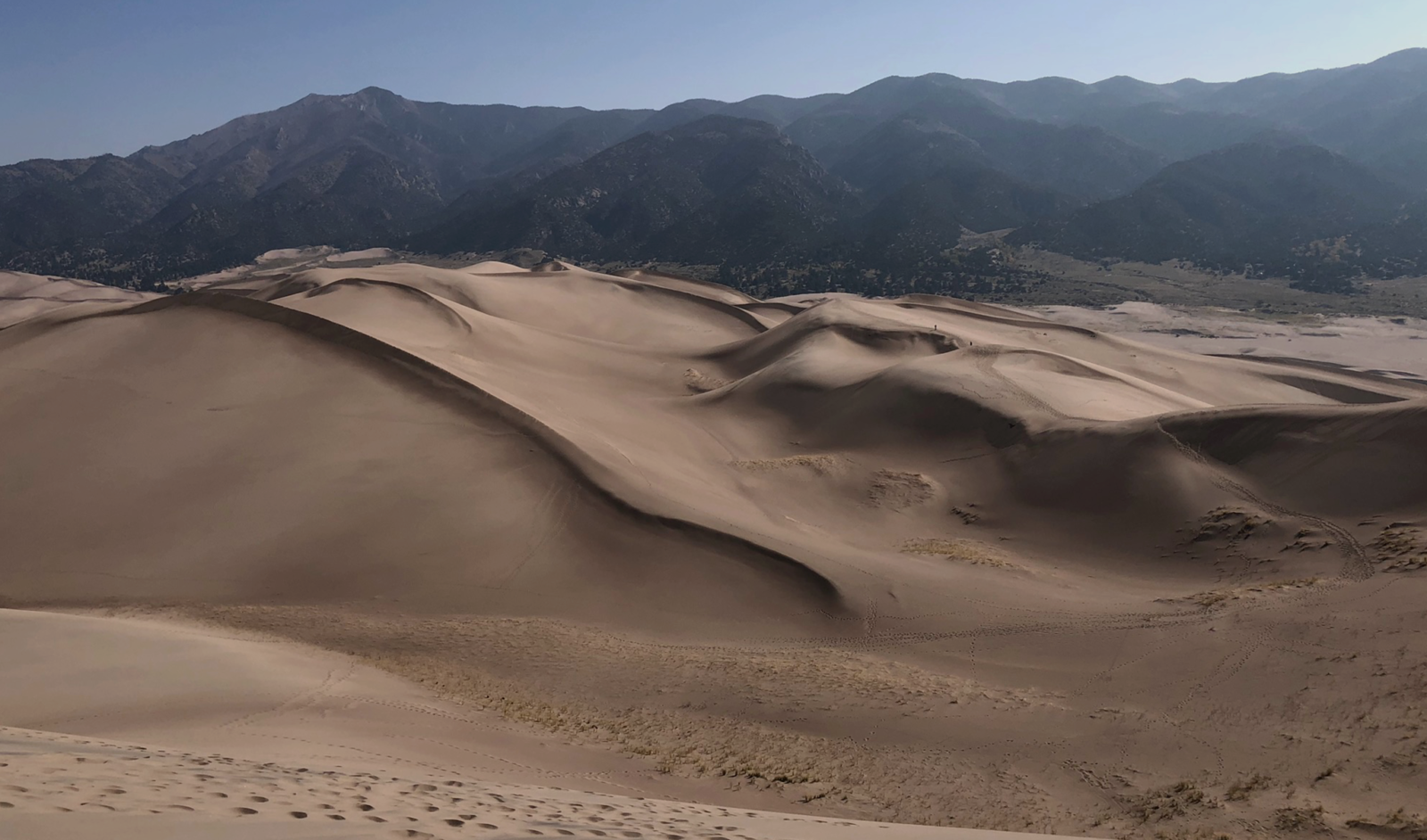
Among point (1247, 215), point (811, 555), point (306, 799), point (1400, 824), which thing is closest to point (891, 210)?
point (1247, 215)

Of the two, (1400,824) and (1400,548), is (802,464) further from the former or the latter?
(1400,824)

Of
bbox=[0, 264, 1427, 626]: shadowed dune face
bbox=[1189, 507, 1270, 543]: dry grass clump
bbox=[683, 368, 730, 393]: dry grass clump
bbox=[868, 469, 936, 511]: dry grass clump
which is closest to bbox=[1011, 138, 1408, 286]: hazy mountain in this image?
bbox=[683, 368, 730, 393]: dry grass clump

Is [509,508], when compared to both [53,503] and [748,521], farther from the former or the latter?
[53,503]

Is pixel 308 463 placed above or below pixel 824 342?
below

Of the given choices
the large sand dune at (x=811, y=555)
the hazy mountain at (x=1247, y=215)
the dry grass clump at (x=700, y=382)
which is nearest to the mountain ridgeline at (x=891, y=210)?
the hazy mountain at (x=1247, y=215)

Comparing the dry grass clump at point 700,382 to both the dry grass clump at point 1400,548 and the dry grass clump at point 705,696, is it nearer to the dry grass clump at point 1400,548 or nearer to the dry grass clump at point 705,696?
the dry grass clump at point 705,696

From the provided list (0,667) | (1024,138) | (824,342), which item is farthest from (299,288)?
(1024,138)
